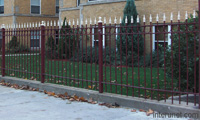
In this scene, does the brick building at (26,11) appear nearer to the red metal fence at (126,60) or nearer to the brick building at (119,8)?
the brick building at (119,8)

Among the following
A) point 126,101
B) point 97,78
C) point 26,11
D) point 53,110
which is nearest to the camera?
point 53,110

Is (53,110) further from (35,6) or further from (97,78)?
(35,6)

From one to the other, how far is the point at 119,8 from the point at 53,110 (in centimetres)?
1061

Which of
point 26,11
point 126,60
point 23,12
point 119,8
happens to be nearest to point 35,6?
point 26,11

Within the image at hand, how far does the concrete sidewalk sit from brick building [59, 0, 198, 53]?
19.6ft

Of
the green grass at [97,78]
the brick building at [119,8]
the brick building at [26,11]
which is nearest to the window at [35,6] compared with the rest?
the brick building at [26,11]

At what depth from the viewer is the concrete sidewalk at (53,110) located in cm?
557

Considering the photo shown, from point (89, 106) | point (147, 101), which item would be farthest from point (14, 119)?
point (147, 101)

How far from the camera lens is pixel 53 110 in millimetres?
6141

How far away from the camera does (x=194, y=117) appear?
5234 millimetres

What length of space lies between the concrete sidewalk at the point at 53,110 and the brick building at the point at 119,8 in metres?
5.96

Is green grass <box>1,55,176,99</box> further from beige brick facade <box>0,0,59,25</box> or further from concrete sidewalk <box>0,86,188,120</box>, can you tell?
beige brick facade <box>0,0,59,25</box>

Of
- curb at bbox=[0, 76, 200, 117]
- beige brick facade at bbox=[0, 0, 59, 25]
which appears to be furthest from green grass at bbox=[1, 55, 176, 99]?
beige brick facade at bbox=[0, 0, 59, 25]

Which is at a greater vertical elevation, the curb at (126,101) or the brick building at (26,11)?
the brick building at (26,11)
